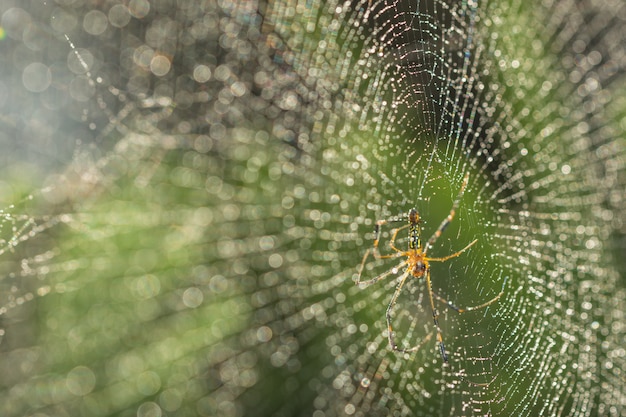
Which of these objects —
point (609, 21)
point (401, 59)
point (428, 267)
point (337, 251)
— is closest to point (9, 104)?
point (337, 251)

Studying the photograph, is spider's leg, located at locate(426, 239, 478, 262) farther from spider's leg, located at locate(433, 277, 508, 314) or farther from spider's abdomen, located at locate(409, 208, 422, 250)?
spider's leg, located at locate(433, 277, 508, 314)

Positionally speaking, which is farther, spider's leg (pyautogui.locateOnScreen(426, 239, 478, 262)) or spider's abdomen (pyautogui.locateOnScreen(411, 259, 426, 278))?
spider's abdomen (pyautogui.locateOnScreen(411, 259, 426, 278))

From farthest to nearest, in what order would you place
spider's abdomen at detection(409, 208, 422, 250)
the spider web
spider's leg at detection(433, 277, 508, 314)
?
the spider web < spider's leg at detection(433, 277, 508, 314) < spider's abdomen at detection(409, 208, 422, 250)

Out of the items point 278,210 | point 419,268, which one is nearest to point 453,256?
point 419,268

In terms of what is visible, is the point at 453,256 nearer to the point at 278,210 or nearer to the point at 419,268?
the point at 419,268

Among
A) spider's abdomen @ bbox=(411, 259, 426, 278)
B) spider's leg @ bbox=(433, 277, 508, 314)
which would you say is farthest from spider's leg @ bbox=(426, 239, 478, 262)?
spider's leg @ bbox=(433, 277, 508, 314)

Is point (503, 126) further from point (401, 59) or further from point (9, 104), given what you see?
point (9, 104)

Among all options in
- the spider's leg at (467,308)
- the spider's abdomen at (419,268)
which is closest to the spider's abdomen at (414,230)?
the spider's abdomen at (419,268)

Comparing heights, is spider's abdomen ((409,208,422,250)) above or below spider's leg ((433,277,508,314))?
above
